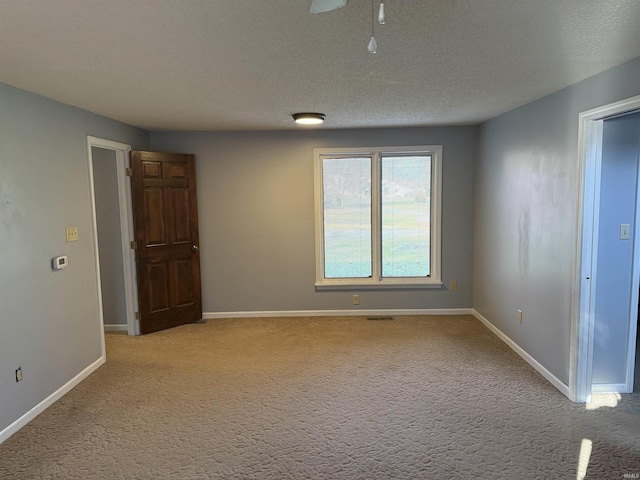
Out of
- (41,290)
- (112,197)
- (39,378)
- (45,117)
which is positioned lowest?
(39,378)

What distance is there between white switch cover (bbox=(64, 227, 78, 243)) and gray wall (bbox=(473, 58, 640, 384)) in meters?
4.01

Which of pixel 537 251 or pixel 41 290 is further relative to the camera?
pixel 537 251

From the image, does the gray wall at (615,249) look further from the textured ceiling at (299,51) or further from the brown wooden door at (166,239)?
the brown wooden door at (166,239)

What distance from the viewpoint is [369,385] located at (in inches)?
129

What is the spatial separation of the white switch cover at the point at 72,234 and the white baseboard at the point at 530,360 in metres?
4.17

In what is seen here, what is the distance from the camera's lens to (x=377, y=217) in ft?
16.5

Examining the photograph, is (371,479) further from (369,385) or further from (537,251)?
(537,251)

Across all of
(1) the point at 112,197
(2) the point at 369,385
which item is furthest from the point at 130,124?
(2) the point at 369,385

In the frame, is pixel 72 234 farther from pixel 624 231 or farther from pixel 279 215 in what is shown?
pixel 624 231

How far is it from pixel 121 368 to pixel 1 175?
6.49ft

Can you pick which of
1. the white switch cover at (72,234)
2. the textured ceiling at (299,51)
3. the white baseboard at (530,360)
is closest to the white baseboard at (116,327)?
the white switch cover at (72,234)

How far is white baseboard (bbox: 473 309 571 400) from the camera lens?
3.09m

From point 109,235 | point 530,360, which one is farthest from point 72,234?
point 530,360

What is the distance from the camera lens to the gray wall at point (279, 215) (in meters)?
4.89
